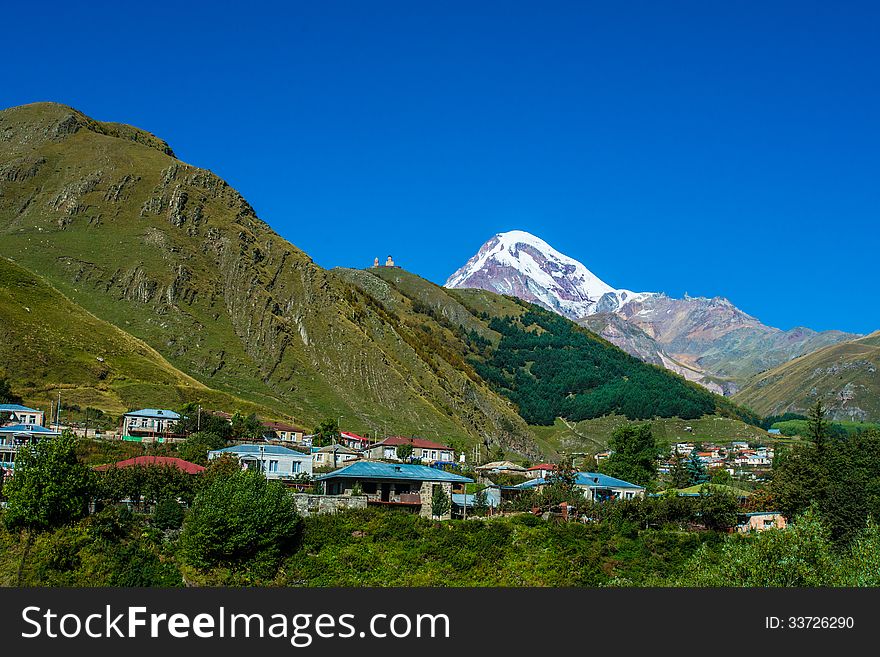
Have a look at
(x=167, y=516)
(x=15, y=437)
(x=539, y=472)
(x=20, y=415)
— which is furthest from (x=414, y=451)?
(x=167, y=516)

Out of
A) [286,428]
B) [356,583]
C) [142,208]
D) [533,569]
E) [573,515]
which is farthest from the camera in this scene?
[142,208]

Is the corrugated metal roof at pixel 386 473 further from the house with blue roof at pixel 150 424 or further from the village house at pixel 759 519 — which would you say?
the house with blue roof at pixel 150 424

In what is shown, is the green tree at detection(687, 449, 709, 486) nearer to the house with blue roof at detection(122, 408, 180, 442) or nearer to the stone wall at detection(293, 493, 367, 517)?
the stone wall at detection(293, 493, 367, 517)

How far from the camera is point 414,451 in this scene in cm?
10175

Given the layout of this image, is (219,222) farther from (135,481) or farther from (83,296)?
(135,481)

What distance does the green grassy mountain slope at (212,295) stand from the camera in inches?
5079

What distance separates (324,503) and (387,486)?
271 inches

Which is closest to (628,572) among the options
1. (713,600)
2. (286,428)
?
(713,600)

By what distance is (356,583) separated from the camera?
44.9m

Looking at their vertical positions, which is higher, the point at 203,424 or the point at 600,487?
the point at 203,424

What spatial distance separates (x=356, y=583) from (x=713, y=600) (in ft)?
81.5

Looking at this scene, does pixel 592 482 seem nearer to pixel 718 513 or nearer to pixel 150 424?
pixel 718 513

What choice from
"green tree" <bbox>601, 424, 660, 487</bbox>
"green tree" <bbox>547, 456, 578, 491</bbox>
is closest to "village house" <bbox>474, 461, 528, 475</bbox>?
"green tree" <bbox>601, 424, 660, 487</bbox>

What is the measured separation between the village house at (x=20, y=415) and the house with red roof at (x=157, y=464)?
859 inches
